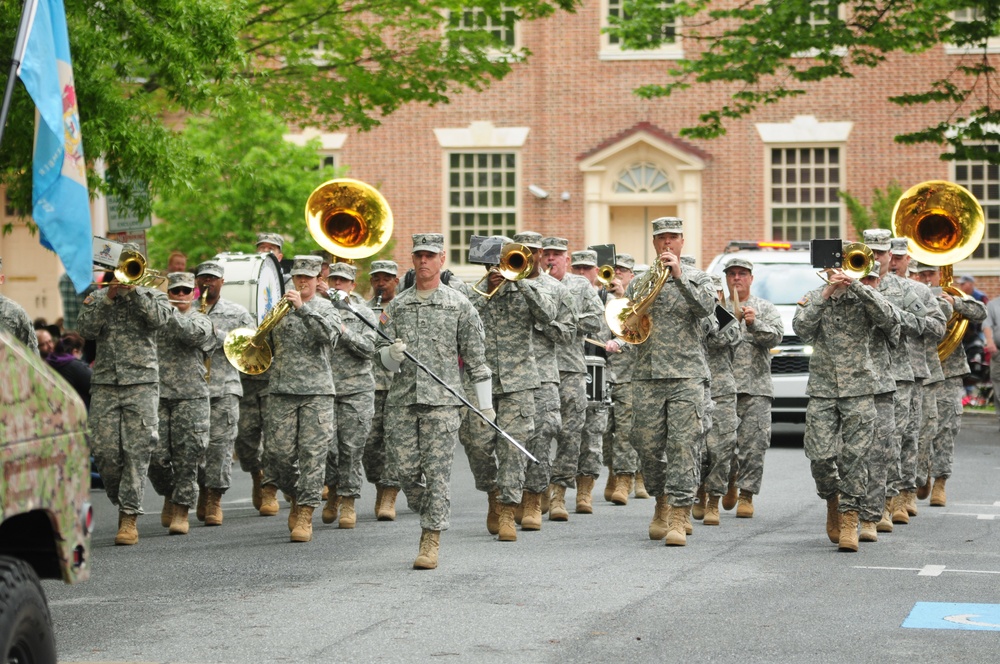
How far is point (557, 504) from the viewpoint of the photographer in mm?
13148

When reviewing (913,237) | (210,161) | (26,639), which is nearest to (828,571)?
(913,237)

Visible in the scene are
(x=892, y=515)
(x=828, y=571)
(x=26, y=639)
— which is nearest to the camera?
(x=26, y=639)

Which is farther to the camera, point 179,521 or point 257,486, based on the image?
point 257,486

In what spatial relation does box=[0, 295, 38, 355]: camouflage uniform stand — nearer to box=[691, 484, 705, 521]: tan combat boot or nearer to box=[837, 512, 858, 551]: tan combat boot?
box=[691, 484, 705, 521]: tan combat boot

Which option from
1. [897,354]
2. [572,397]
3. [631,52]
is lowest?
[572,397]

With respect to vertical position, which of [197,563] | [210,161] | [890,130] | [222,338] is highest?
[890,130]

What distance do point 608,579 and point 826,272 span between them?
9.30ft

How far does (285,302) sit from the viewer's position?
12.0 meters

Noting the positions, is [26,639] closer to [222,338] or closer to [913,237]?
[222,338]

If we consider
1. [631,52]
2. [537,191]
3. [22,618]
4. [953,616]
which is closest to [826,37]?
[631,52]

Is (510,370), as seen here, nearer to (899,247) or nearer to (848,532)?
(848,532)

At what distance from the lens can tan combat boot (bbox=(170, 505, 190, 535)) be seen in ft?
40.9

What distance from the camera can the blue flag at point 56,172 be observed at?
718 cm

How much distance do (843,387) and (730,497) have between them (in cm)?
284
